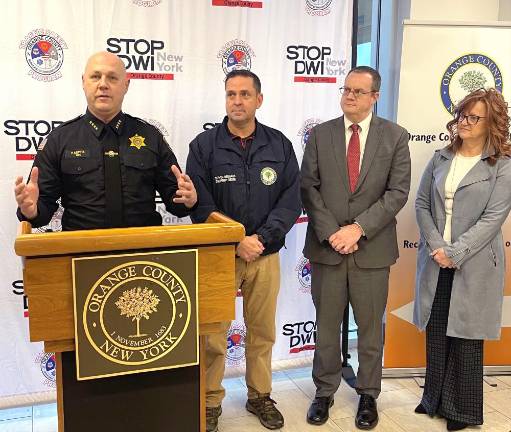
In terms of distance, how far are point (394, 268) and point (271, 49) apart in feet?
4.77

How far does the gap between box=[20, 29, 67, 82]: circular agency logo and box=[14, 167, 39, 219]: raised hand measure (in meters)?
1.09

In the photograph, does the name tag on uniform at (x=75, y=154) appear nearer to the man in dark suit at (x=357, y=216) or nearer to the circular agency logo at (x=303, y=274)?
the man in dark suit at (x=357, y=216)

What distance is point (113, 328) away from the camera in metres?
1.59

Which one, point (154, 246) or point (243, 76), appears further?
point (243, 76)

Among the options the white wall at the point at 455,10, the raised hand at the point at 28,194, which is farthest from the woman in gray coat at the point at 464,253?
the raised hand at the point at 28,194

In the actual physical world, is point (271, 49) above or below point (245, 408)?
above

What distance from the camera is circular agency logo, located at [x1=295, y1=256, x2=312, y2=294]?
10.9ft

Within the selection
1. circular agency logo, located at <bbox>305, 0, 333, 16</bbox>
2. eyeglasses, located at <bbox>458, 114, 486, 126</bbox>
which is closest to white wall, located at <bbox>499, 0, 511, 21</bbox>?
circular agency logo, located at <bbox>305, 0, 333, 16</bbox>

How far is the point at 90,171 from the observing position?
6.87 feet

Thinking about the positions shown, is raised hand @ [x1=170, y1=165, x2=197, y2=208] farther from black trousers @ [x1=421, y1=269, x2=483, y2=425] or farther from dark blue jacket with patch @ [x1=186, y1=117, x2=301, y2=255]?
black trousers @ [x1=421, y1=269, x2=483, y2=425]

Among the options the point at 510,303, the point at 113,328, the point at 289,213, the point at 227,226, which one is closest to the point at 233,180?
the point at 289,213

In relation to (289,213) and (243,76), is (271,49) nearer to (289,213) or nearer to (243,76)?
(243,76)

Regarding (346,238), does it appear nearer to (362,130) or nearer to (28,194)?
(362,130)

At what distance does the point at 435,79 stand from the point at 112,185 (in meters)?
1.98
